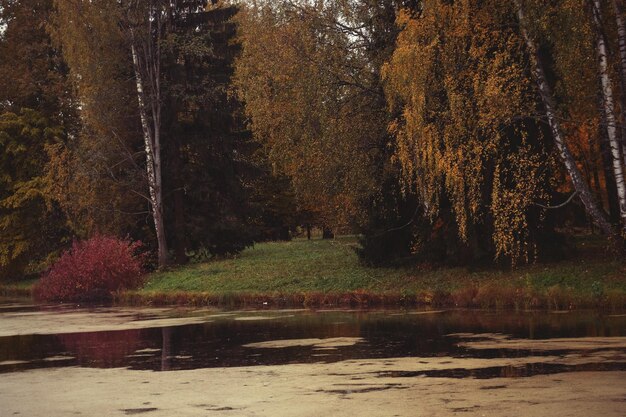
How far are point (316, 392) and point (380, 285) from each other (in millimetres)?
12949

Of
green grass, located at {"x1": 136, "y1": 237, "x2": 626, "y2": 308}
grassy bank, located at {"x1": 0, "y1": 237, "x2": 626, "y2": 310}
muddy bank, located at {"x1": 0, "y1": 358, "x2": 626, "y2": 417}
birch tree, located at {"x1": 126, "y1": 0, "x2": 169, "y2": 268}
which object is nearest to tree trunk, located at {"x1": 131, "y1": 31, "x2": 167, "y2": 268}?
birch tree, located at {"x1": 126, "y1": 0, "x2": 169, "y2": 268}

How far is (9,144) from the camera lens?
39.8 m

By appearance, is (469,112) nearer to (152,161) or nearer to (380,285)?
(380,285)

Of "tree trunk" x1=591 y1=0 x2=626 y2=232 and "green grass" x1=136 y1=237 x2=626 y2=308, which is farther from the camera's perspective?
"green grass" x1=136 y1=237 x2=626 y2=308

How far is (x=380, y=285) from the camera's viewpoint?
2292cm

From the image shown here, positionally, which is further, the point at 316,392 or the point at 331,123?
the point at 331,123

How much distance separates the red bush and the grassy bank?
2.34ft

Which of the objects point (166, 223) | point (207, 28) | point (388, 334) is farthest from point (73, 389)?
point (207, 28)

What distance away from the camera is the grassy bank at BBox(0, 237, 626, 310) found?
18.7 metres

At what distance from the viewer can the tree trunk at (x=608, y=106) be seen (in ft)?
60.5

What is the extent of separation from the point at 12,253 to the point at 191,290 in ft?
52.9

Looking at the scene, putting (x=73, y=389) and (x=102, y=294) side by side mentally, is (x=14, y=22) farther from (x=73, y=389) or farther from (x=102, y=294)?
(x=73, y=389)

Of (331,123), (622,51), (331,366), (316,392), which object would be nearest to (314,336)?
(331,366)

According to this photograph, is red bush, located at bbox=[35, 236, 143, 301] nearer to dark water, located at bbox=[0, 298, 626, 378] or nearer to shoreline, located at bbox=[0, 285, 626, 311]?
shoreline, located at bbox=[0, 285, 626, 311]
